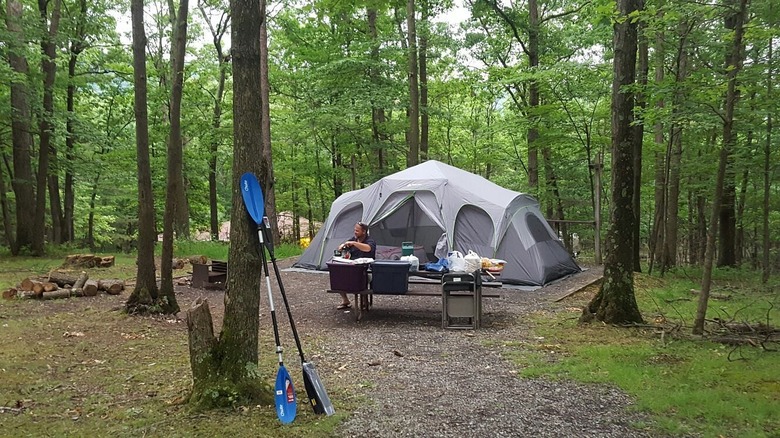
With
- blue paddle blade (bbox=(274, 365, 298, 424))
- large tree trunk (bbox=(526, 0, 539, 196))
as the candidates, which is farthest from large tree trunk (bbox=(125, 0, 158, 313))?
large tree trunk (bbox=(526, 0, 539, 196))

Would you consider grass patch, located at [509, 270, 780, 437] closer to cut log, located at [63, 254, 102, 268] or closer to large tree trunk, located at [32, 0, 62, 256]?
cut log, located at [63, 254, 102, 268]

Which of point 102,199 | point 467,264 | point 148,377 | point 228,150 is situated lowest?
point 148,377

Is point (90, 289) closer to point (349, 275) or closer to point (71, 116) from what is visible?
point (349, 275)

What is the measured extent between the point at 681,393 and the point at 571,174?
13668 millimetres

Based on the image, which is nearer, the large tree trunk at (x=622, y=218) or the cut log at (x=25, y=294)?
the large tree trunk at (x=622, y=218)

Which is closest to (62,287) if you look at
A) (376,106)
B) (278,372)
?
(278,372)

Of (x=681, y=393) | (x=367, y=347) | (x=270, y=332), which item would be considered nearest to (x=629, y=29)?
(x=681, y=393)

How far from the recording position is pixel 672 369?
443 cm

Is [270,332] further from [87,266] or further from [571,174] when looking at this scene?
[571,174]

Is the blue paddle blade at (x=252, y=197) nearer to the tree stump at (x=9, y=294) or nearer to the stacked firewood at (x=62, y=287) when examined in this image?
the stacked firewood at (x=62, y=287)

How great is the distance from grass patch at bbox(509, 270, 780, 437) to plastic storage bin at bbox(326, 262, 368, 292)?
6.88 feet

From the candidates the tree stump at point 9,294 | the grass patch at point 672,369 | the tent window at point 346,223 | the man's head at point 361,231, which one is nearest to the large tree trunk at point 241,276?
the grass patch at point 672,369

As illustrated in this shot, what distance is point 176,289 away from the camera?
29.9ft

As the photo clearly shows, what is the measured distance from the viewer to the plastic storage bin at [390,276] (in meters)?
6.41
